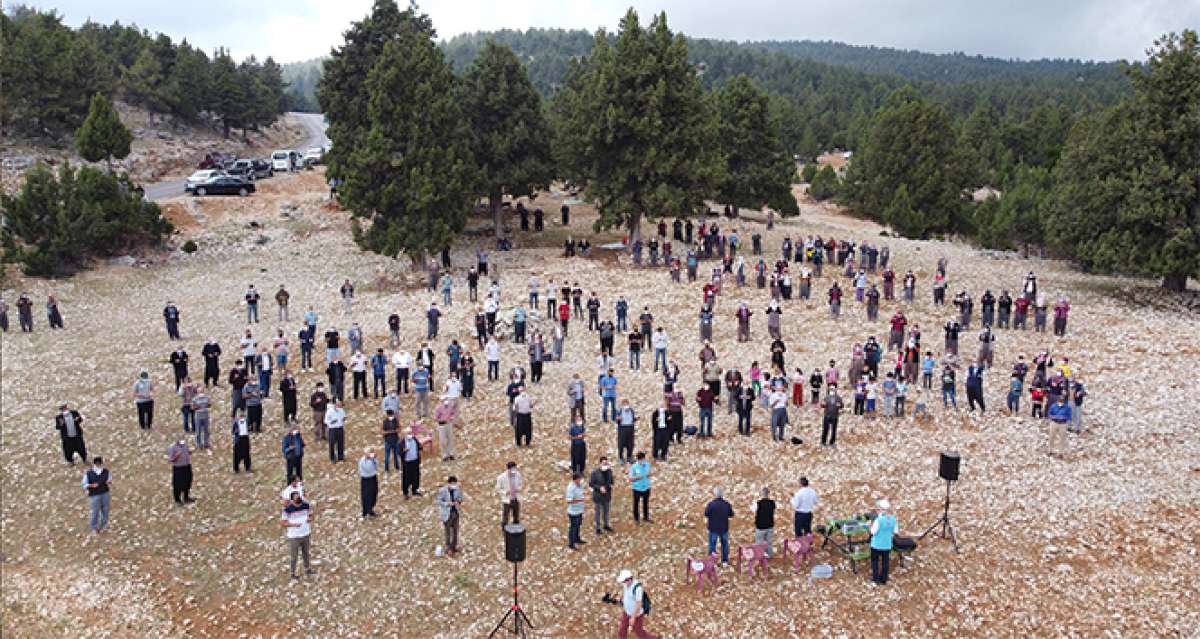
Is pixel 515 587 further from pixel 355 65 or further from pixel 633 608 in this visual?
pixel 355 65

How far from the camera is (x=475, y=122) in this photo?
52250 mm

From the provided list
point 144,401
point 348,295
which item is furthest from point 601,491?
point 348,295

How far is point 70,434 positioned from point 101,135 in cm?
3761

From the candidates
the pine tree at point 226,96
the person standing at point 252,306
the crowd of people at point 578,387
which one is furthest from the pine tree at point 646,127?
the pine tree at point 226,96

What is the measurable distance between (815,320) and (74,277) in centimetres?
3665

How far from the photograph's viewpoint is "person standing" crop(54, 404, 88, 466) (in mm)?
22906

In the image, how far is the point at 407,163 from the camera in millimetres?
43906

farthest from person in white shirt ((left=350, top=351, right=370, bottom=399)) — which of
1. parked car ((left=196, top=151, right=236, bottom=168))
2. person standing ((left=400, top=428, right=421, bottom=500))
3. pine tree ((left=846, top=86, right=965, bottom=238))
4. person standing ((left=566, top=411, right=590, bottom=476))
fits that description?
parked car ((left=196, top=151, right=236, bottom=168))

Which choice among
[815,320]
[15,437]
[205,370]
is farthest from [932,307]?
[15,437]

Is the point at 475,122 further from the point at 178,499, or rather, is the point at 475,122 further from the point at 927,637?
the point at 927,637

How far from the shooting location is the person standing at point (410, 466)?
20469mm

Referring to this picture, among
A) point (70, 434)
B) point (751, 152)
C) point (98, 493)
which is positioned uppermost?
point (751, 152)

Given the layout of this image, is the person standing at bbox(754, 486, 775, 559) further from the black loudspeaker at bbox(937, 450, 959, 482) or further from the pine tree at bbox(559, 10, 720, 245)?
the pine tree at bbox(559, 10, 720, 245)

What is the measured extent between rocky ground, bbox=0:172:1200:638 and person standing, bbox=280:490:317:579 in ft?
1.81
